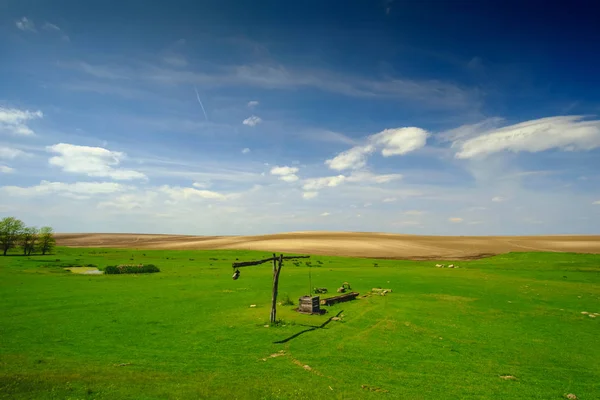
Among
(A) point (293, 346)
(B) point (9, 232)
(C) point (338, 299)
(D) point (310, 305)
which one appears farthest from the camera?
(B) point (9, 232)

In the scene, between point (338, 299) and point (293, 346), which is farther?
point (338, 299)

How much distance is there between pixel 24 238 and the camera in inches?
3760

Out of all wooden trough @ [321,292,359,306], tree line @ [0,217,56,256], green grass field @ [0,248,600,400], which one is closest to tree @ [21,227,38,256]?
tree line @ [0,217,56,256]

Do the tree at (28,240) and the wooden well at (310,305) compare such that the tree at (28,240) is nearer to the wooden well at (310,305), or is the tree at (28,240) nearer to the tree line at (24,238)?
the tree line at (24,238)

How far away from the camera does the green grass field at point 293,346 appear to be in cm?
1289

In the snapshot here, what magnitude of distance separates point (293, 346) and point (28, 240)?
113 metres

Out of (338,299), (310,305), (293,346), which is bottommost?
(293,346)

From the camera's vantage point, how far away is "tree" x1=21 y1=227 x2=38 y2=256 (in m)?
95.5

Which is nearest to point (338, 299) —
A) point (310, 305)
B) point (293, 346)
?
point (310, 305)

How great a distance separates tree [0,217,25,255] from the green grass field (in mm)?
80754

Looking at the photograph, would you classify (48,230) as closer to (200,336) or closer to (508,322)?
(200,336)

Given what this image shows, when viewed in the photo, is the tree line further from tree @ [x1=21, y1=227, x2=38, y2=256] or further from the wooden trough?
the wooden trough

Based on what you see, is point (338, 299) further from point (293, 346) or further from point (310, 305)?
point (293, 346)

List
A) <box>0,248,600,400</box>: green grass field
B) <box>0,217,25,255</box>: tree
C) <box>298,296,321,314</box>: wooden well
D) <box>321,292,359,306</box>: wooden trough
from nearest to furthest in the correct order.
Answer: <box>0,248,600,400</box>: green grass field → <box>298,296,321,314</box>: wooden well → <box>321,292,359,306</box>: wooden trough → <box>0,217,25,255</box>: tree
